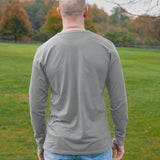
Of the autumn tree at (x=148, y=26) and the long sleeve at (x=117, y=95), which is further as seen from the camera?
the autumn tree at (x=148, y=26)

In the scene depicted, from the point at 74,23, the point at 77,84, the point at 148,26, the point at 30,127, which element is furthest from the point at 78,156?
the point at 148,26

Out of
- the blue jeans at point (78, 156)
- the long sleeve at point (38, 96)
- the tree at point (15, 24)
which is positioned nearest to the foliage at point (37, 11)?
the tree at point (15, 24)

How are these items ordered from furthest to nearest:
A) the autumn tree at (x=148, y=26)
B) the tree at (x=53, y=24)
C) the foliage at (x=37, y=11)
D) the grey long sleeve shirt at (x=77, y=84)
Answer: the foliage at (x=37, y=11), the tree at (x=53, y=24), the autumn tree at (x=148, y=26), the grey long sleeve shirt at (x=77, y=84)

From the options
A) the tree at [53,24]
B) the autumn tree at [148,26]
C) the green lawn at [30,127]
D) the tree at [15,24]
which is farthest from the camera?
the tree at [15,24]

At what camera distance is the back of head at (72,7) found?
6.24 feet

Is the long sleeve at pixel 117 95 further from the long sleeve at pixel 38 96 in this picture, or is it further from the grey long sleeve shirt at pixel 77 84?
the long sleeve at pixel 38 96

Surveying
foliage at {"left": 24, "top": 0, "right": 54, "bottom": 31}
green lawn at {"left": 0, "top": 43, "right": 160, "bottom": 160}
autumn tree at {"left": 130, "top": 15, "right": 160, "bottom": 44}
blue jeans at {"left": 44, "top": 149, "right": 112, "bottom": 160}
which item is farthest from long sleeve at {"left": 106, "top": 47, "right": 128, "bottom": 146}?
foliage at {"left": 24, "top": 0, "right": 54, "bottom": 31}

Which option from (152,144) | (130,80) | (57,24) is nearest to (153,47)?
(57,24)

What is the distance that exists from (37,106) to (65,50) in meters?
0.45

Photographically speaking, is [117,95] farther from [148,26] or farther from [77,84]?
[148,26]

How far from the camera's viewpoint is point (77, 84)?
189 cm

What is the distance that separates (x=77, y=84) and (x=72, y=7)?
47 centimetres

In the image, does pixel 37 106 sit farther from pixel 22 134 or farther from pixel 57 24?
pixel 57 24

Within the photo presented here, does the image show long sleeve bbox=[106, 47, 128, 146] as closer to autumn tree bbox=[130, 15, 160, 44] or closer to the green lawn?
the green lawn
